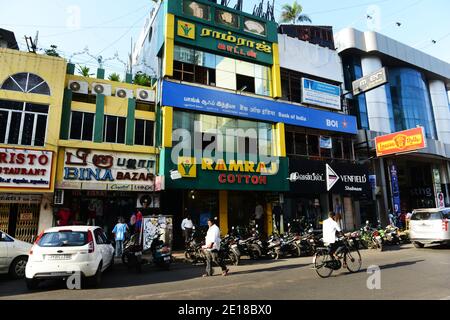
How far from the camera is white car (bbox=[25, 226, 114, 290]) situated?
7.56 metres

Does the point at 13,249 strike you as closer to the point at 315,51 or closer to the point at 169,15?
the point at 169,15

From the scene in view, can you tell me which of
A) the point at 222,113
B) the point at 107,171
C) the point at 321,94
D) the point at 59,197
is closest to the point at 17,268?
the point at 59,197

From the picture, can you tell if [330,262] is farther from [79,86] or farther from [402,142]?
[402,142]

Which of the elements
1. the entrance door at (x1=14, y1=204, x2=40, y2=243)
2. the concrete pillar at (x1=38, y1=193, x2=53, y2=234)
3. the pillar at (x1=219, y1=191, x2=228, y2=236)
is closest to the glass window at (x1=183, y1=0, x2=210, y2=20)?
the pillar at (x1=219, y1=191, x2=228, y2=236)

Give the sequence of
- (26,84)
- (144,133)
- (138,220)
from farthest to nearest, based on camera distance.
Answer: (144,133) < (138,220) < (26,84)

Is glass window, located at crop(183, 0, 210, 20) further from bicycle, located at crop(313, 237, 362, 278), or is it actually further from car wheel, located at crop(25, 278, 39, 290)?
car wheel, located at crop(25, 278, 39, 290)

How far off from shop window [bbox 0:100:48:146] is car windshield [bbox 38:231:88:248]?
821cm

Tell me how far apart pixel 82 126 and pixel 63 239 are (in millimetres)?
9304

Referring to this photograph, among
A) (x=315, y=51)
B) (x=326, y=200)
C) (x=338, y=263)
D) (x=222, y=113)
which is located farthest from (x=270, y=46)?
(x=338, y=263)

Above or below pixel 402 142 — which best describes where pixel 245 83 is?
above

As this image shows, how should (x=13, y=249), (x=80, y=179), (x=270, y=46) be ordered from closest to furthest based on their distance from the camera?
1. (x=13, y=249)
2. (x=80, y=179)
3. (x=270, y=46)

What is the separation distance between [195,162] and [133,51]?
17.2 metres

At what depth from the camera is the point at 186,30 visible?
60.4ft
